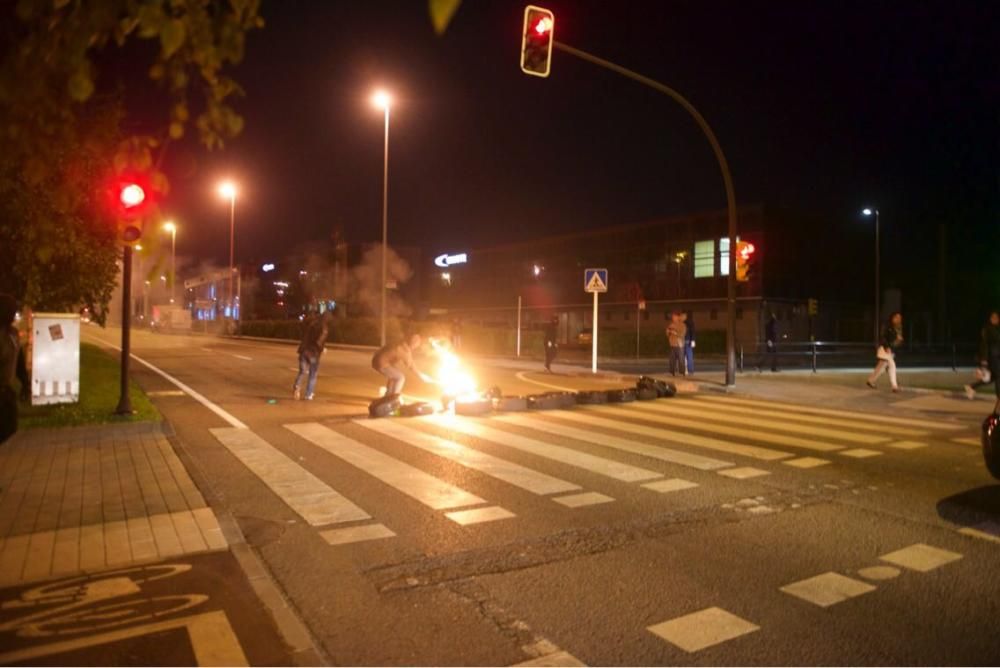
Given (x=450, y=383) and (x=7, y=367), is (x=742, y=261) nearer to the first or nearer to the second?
(x=450, y=383)

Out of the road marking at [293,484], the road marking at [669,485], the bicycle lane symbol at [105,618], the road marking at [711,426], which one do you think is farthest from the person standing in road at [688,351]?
the bicycle lane symbol at [105,618]

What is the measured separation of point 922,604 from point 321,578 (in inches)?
145

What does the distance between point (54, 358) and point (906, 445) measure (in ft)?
42.0

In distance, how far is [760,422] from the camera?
11.9 metres

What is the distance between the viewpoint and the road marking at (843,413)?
1200 cm

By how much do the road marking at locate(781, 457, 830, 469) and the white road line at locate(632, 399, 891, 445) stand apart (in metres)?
1.74

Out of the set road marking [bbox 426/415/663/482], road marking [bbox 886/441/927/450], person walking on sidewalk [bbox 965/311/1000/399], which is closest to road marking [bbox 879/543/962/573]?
road marking [bbox 426/415/663/482]

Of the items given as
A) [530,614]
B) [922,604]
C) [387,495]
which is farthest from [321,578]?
[922,604]

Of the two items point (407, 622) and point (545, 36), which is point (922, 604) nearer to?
point (407, 622)

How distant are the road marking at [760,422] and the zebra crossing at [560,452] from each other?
0.07 ft

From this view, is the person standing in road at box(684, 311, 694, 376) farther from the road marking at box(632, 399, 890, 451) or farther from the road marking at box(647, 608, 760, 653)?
the road marking at box(647, 608, 760, 653)

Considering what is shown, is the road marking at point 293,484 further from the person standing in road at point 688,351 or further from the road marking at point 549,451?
the person standing in road at point 688,351

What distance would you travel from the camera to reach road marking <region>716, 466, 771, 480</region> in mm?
7691

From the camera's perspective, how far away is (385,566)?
5.00m
